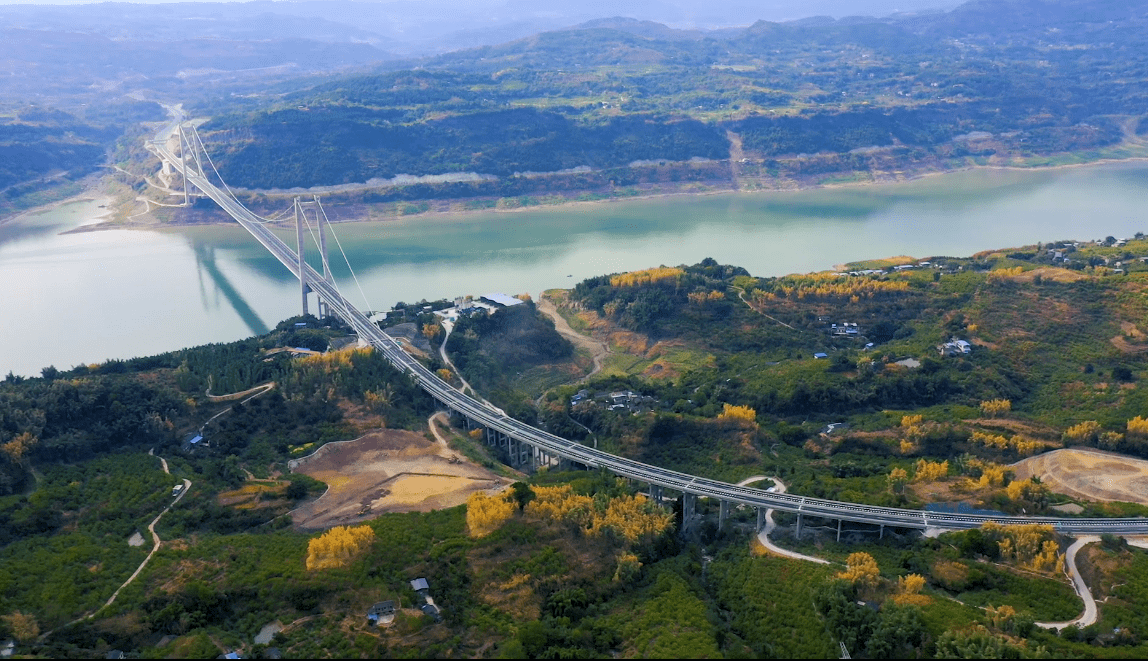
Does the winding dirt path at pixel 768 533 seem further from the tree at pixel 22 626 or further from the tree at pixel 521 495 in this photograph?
the tree at pixel 22 626

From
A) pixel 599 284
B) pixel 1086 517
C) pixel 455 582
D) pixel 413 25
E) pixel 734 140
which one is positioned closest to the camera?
pixel 455 582

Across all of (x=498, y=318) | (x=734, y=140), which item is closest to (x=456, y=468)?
(x=498, y=318)

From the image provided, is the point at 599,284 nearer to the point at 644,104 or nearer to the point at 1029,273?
the point at 1029,273

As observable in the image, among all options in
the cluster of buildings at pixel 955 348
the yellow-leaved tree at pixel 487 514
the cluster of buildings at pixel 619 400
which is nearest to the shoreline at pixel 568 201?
the cluster of buildings at pixel 619 400

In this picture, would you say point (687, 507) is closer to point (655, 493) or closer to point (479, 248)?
point (655, 493)

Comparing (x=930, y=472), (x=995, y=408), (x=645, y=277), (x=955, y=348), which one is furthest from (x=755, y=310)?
(x=930, y=472)
